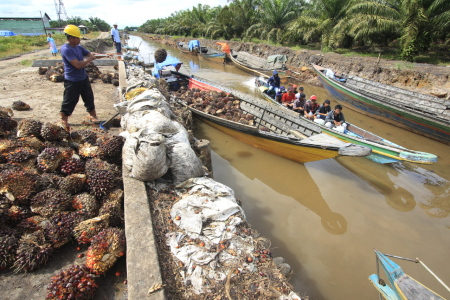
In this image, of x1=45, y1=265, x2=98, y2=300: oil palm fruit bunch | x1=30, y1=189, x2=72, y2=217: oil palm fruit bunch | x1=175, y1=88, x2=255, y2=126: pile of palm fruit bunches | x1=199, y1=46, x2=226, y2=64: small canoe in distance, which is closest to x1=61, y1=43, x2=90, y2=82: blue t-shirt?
x1=30, y1=189, x2=72, y2=217: oil palm fruit bunch

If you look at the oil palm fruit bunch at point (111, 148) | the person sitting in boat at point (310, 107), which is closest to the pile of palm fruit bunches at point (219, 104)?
the person sitting in boat at point (310, 107)

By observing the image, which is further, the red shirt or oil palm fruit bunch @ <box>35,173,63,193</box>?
the red shirt

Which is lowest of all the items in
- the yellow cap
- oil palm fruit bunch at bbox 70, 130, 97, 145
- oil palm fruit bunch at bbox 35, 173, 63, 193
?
oil palm fruit bunch at bbox 35, 173, 63, 193

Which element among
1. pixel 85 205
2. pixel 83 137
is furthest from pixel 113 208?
pixel 83 137

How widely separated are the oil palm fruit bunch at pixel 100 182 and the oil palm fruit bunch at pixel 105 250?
0.63 metres

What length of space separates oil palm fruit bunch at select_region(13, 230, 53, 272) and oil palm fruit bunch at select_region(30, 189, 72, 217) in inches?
11.5

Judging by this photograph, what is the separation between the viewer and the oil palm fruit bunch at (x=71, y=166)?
298 cm

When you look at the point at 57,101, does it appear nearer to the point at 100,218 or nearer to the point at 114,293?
the point at 100,218

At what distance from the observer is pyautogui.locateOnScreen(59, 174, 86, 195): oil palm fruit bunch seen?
8.84ft

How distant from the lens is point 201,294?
1.97 meters

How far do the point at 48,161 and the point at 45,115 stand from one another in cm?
296

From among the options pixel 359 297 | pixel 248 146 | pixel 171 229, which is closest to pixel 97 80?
pixel 248 146

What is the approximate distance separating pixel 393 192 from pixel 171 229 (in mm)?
5499

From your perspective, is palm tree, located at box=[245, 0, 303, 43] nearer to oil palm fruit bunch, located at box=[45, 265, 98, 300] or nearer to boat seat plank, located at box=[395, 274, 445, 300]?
boat seat plank, located at box=[395, 274, 445, 300]
